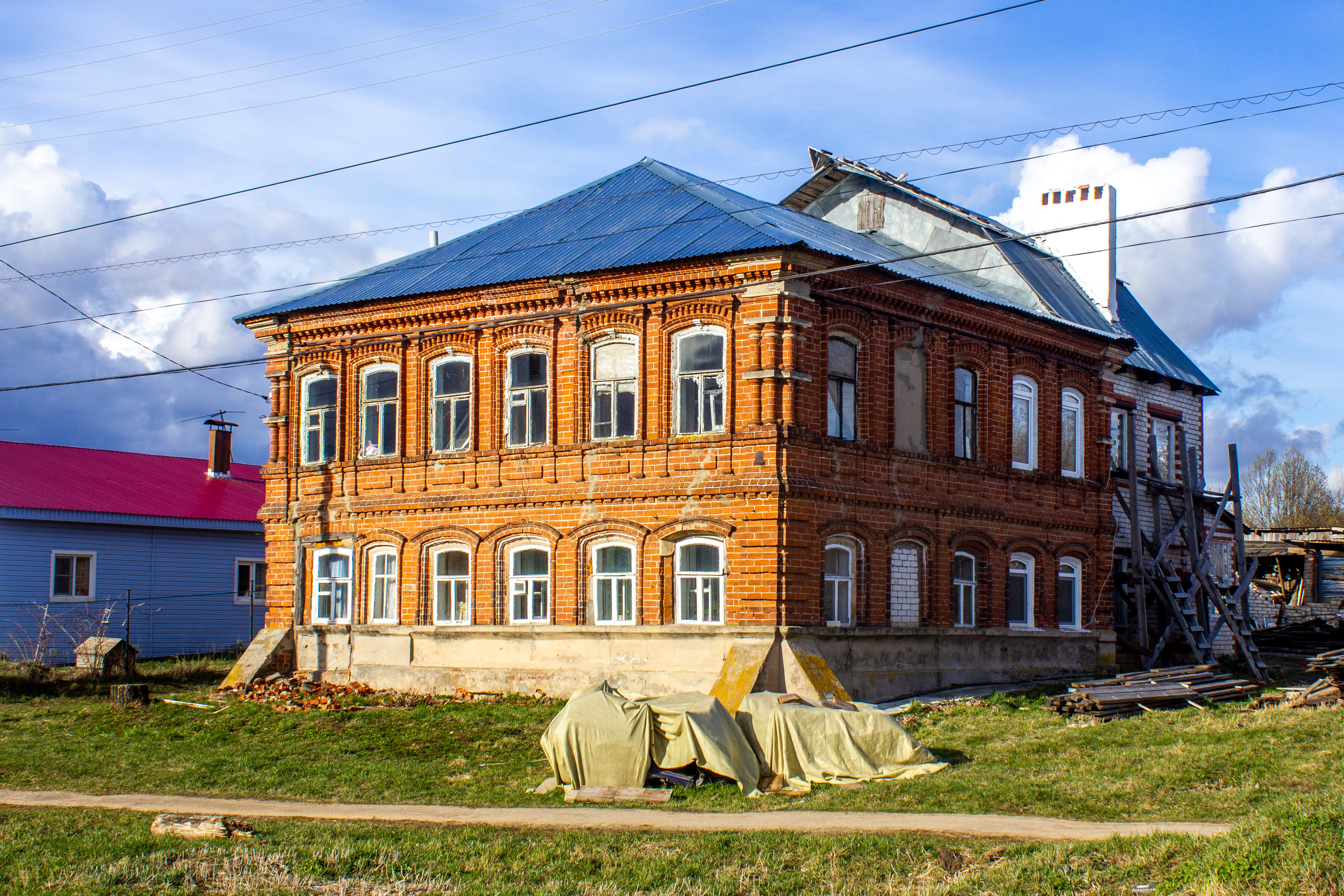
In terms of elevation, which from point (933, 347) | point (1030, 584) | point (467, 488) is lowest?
point (1030, 584)

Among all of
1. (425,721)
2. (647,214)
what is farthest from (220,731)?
(647,214)

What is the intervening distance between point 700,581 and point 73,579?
62.4 feet

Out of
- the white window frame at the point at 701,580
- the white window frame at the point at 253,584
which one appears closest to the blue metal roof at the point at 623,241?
the white window frame at the point at 701,580

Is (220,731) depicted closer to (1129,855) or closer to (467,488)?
(467,488)

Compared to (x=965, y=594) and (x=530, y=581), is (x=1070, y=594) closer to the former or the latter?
(x=965, y=594)

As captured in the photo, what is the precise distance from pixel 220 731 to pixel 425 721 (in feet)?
9.75

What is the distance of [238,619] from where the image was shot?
35.6 m

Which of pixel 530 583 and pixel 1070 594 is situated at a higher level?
pixel 530 583

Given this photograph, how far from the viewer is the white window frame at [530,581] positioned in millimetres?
21984

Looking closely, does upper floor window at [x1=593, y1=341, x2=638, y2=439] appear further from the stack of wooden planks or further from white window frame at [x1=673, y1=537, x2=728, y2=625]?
the stack of wooden planks

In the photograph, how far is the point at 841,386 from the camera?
70.4ft

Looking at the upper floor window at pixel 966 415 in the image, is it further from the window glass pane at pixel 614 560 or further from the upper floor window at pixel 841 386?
the window glass pane at pixel 614 560

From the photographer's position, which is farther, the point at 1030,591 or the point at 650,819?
the point at 1030,591

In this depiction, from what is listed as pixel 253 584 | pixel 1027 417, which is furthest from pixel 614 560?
pixel 253 584
